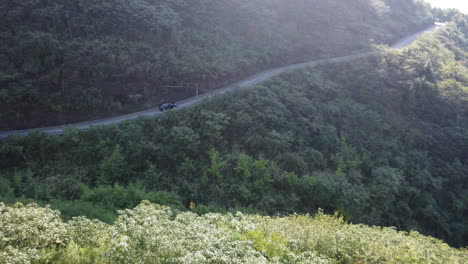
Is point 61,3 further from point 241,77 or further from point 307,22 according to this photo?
point 307,22

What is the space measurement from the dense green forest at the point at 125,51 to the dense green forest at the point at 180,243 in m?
15.2

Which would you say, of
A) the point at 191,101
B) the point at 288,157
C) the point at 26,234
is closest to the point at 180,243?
the point at 26,234

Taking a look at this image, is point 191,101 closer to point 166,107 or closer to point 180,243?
point 166,107

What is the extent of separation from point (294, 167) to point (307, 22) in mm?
32594

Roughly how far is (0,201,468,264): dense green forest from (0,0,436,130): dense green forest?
1520cm

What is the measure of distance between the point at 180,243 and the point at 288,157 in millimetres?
15953

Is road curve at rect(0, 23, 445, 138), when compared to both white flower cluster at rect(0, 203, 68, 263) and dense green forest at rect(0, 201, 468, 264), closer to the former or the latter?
dense green forest at rect(0, 201, 468, 264)

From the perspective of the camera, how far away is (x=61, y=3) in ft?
94.3

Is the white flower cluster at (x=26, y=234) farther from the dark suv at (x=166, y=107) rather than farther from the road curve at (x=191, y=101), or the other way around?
the dark suv at (x=166, y=107)

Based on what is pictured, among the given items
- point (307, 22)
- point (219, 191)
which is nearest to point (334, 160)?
point (219, 191)

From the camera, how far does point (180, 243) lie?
30.8ft

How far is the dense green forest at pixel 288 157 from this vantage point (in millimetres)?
18672

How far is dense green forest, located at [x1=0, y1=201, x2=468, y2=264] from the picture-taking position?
8.42 m

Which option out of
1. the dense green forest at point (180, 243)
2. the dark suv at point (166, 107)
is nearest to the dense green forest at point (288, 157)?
the dark suv at point (166, 107)
